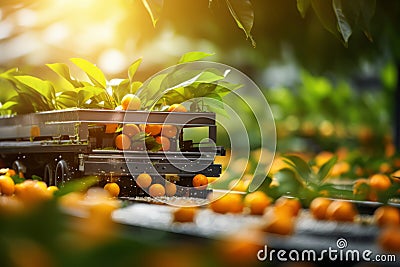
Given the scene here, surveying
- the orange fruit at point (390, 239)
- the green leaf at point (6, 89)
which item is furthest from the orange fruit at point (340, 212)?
the green leaf at point (6, 89)

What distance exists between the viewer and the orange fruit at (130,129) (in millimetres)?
728

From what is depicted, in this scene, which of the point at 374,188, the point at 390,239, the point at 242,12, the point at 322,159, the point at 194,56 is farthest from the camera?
the point at 322,159

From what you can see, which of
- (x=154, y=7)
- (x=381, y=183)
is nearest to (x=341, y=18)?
(x=154, y=7)

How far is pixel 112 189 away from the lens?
714 mm

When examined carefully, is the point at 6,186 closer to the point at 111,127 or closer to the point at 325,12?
the point at 111,127

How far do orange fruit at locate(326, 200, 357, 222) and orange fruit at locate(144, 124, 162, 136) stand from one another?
207 mm

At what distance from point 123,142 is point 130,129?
17mm

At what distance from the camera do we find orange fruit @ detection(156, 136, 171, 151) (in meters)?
0.74

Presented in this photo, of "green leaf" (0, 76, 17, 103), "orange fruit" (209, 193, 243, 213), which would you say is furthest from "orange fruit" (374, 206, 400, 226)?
"green leaf" (0, 76, 17, 103)

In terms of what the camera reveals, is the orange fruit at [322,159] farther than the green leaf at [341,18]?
Yes

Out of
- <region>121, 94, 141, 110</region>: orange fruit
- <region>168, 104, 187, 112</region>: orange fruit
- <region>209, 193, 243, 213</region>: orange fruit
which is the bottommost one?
<region>209, 193, 243, 213</region>: orange fruit

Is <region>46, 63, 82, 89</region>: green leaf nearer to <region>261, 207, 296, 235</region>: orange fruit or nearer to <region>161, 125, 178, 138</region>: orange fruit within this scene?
<region>161, 125, 178, 138</region>: orange fruit

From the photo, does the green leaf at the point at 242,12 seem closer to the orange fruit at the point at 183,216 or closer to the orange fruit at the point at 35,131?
the orange fruit at the point at 183,216

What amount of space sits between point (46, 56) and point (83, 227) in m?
1.15
